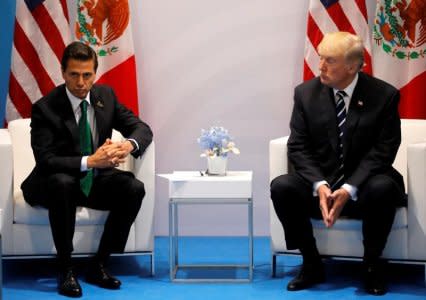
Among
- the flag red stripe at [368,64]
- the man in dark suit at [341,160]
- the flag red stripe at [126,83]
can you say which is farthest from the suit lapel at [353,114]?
the flag red stripe at [126,83]

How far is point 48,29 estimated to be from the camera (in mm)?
5383

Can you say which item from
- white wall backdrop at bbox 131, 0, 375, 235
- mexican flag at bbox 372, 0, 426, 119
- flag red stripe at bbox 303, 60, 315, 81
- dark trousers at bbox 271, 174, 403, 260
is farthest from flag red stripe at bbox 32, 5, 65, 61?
mexican flag at bbox 372, 0, 426, 119

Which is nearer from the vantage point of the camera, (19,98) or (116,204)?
(116,204)

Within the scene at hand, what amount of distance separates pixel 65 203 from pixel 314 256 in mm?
1311

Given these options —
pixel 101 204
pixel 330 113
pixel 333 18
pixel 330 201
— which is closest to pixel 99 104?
pixel 101 204

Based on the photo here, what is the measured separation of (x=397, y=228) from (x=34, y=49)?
2.65 meters

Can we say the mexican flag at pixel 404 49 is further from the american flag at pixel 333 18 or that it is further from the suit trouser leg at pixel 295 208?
the suit trouser leg at pixel 295 208

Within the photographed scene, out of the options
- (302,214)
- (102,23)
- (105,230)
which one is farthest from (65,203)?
(102,23)

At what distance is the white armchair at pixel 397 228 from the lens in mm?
4184

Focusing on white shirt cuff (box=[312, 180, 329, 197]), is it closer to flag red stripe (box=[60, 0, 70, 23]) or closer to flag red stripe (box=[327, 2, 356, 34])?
flag red stripe (box=[327, 2, 356, 34])

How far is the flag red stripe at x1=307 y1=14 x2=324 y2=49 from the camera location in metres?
5.29

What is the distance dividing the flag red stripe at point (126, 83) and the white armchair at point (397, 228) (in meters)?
1.33

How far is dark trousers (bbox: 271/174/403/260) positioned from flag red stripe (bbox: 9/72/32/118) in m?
1.96

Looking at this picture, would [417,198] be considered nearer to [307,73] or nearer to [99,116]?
[307,73]
